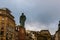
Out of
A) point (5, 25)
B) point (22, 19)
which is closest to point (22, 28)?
point (22, 19)

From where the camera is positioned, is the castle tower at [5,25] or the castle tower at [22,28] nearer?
the castle tower at [22,28]

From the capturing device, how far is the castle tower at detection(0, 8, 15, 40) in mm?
84812

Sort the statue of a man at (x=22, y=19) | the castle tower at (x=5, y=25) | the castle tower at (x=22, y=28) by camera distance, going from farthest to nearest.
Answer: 1. the castle tower at (x=5, y=25)
2. the statue of a man at (x=22, y=19)
3. the castle tower at (x=22, y=28)

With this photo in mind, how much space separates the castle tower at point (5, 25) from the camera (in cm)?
8481

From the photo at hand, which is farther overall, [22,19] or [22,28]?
[22,19]

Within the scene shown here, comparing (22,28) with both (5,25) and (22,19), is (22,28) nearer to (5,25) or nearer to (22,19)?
(22,19)

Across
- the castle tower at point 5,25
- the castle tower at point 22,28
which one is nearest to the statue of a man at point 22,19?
the castle tower at point 22,28

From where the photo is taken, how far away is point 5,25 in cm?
8631

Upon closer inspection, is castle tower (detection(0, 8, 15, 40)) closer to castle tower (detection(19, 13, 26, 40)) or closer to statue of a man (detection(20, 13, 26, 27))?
statue of a man (detection(20, 13, 26, 27))

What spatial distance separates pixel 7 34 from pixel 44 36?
15878 mm

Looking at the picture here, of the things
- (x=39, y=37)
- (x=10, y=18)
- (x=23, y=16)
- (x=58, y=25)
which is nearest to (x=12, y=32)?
(x=10, y=18)

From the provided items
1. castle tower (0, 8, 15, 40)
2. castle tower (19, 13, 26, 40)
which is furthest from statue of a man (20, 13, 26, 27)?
castle tower (0, 8, 15, 40)

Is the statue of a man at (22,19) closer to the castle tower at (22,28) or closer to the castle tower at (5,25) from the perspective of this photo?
→ the castle tower at (22,28)

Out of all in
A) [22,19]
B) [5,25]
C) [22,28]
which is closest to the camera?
[22,28]
